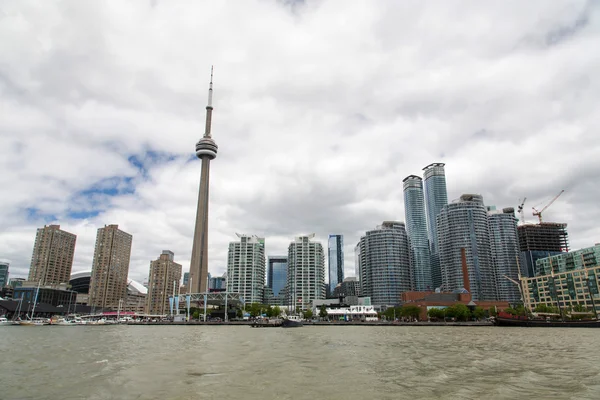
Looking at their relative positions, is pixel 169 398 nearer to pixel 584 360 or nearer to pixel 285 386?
pixel 285 386

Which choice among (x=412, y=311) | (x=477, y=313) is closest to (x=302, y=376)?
(x=412, y=311)

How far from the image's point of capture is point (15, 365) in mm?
35000

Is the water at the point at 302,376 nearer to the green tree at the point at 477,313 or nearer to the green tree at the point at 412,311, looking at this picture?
the green tree at the point at 412,311

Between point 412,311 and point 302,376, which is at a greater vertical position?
point 412,311

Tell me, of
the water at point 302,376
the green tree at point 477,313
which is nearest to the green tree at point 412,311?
the green tree at point 477,313

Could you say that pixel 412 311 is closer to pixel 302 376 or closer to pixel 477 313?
pixel 477 313

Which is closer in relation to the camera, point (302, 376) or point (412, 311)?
point (302, 376)

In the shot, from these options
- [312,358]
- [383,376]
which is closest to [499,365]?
[383,376]

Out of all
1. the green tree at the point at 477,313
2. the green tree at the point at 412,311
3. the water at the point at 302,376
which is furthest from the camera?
the green tree at the point at 412,311

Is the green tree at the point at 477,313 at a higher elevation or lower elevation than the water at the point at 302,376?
higher

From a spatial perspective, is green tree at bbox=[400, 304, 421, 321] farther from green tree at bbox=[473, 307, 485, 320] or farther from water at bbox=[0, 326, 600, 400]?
water at bbox=[0, 326, 600, 400]

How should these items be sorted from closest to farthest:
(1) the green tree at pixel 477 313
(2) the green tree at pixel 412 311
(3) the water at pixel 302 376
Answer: (3) the water at pixel 302 376, (1) the green tree at pixel 477 313, (2) the green tree at pixel 412 311

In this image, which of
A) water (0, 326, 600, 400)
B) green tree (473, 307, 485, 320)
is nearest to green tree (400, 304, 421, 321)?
green tree (473, 307, 485, 320)

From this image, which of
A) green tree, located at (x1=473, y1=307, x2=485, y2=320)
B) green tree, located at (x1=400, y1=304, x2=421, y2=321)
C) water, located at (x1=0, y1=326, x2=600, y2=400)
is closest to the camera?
water, located at (x1=0, y1=326, x2=600, y2=400)
